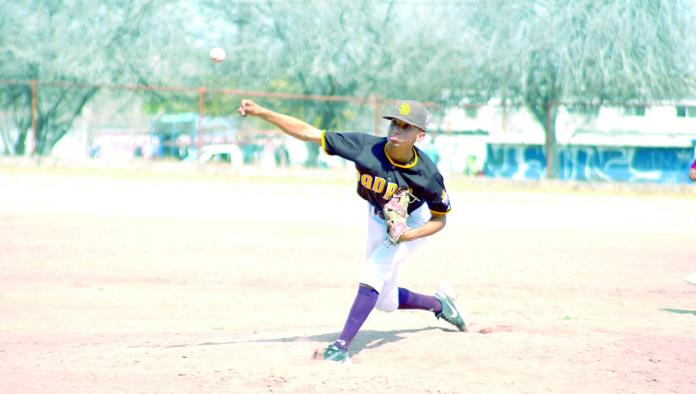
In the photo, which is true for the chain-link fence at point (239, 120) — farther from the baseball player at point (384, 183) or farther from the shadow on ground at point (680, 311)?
the baseball player at point (384, 183)

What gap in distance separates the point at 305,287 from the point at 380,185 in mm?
4912

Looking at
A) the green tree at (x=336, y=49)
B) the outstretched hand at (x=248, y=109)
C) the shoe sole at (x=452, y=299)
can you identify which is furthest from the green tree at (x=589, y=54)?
the outstretched hand at (x=248, y=109)

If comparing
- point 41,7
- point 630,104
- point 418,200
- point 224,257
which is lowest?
point 224,257

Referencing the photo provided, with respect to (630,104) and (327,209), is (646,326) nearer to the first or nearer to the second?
(327,209)

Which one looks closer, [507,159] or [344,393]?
[344,393]

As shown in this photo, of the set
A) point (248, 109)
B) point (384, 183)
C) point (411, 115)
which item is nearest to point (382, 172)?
point (384, 183)

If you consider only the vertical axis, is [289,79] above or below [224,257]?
above

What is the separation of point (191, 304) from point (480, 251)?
247 inches

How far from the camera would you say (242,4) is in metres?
30.0

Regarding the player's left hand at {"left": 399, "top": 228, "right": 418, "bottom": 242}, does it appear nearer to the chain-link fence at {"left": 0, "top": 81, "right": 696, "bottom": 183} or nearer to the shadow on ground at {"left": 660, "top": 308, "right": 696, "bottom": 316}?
the shadow on ground at {"left": 660, "top": 308, "right": 696, "bottom": 316}

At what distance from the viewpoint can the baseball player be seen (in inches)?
249

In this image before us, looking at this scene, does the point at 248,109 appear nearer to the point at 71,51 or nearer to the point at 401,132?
the point at 401,132

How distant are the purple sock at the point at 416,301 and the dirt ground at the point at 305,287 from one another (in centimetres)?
20

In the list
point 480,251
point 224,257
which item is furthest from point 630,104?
point 224,257
